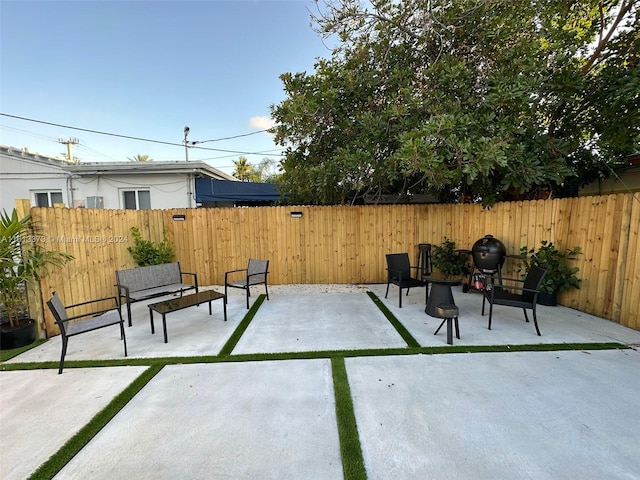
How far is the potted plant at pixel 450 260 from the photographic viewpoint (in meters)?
6.28

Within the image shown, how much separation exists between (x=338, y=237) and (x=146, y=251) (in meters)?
4.20

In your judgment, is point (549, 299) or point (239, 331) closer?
point (239, 331)

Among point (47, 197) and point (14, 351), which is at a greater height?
point (47, 197)

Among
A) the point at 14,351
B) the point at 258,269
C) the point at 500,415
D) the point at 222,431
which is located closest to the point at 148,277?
the point at 14,351

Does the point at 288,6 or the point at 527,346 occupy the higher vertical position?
the point at 288,6

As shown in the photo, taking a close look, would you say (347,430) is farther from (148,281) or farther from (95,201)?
(95,201)

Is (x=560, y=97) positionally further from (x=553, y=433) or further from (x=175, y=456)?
(x=175, y=456)

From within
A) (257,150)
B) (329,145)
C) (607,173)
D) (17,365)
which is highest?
(257,150)

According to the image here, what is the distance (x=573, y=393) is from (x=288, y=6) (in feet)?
28.3

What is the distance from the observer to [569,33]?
4809mm

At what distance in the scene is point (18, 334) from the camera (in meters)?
3.54

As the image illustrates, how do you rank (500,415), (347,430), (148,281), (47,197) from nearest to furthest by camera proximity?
(347,430) → (500,415) → (148,281) → (47,197)

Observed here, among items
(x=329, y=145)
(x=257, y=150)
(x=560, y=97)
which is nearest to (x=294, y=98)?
(x=329, y=145)

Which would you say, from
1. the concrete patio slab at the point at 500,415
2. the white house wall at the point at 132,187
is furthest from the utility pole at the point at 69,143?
the concrete patio slab at the point at 500,415
